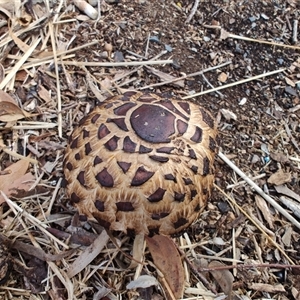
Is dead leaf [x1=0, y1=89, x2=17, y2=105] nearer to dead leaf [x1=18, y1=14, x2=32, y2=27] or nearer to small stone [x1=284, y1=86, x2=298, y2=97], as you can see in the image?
dead leaf [x1=18, y1=14, x2=32, y2=27]

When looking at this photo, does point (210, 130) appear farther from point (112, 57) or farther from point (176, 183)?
point (112, 57)

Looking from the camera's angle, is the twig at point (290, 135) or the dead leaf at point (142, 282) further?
the twig at point (290, 135)

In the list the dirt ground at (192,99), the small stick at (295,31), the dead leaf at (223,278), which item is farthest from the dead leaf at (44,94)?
the small stick at (295,31)

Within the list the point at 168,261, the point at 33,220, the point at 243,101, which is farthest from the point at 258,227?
the point at 33,220

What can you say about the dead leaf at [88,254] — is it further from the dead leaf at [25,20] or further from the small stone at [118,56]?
the dead leaf at [25,20]

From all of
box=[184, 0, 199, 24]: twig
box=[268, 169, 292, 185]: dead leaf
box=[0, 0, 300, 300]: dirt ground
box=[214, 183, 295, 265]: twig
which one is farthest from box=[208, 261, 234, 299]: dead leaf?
box=[184, 0, 199, 24]: twig

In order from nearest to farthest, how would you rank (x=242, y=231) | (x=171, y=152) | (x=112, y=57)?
(x=171, y=152) < (x=242, y=231) < (x=112, y=57)

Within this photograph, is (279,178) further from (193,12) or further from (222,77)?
(193,12)

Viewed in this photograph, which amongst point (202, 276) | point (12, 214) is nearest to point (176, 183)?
point (202, 276)
